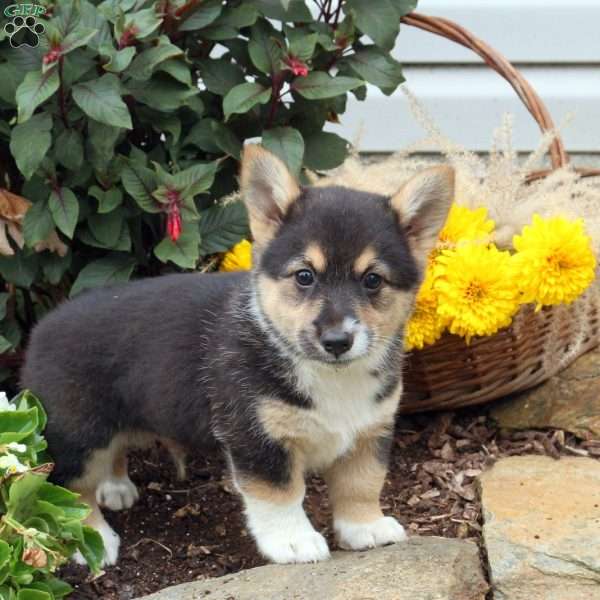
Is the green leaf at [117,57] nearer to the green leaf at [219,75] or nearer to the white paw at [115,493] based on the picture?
the green leaf at [219,75]

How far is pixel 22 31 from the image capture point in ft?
16.4

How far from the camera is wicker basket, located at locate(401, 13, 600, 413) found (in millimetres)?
5402

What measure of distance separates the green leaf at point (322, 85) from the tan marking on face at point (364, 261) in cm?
123

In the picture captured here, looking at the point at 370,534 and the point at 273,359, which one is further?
the point at 370,534

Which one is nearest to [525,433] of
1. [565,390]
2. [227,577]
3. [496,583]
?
[565,390]

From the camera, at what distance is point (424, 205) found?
4.31 m

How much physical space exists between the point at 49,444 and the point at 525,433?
2.39 meters

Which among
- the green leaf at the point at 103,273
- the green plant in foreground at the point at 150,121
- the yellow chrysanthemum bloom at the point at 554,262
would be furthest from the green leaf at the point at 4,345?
the yellow chrysanthemum bloom at the point at 554,262

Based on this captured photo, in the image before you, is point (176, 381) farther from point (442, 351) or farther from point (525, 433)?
point (525, 433)

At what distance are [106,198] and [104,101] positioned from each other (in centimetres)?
56

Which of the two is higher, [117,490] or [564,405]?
[564,405]

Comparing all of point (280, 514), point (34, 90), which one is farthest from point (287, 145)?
point (280, 514)

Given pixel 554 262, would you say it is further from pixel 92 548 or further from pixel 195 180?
pixel 92 548

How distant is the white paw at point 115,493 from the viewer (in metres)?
5.21
